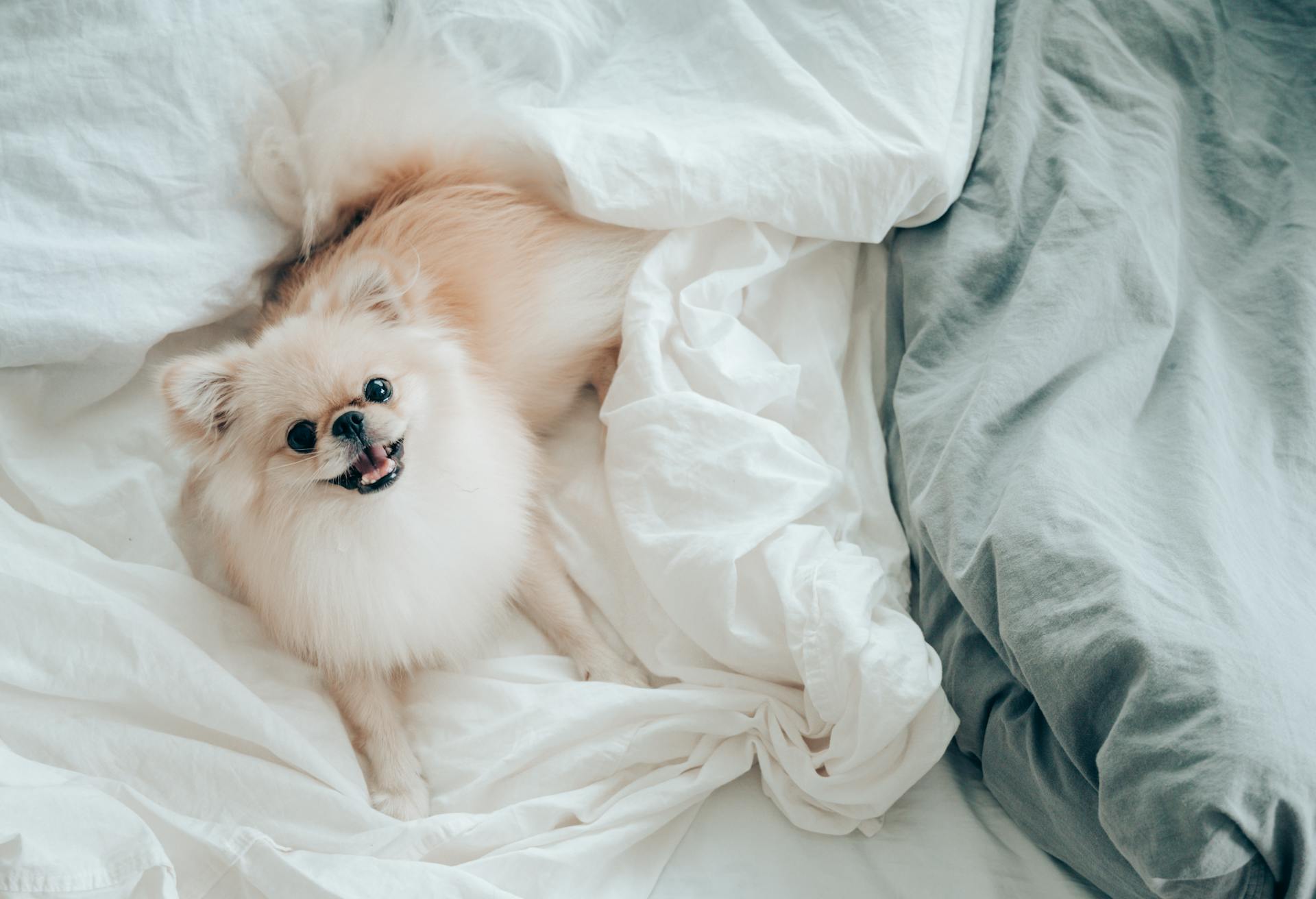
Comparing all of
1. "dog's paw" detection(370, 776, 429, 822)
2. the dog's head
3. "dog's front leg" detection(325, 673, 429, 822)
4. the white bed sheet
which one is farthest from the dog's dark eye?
the white bed sheet

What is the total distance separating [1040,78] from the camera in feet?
5.15

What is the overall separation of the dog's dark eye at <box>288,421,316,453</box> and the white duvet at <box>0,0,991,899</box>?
33 cm

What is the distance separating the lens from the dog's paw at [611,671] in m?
1.38

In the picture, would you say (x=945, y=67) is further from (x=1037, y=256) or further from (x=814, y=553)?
(x=814, y=553)

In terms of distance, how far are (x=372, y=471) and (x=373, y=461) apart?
0.01 metres

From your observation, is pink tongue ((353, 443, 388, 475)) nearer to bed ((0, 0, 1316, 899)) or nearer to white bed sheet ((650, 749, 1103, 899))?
bed ((0, 0, 1316, 899))

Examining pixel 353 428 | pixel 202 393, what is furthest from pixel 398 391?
pixel 202 393

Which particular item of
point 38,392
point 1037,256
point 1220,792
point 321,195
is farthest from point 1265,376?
point 38,392

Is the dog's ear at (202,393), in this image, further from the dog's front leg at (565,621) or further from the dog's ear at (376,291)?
the dog's front leg at (565,621)

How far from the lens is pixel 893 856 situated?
122 centimetres

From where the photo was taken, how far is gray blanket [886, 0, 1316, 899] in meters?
0.94

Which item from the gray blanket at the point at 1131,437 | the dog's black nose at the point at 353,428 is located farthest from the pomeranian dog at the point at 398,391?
the gray blanket at the point at 1131,437

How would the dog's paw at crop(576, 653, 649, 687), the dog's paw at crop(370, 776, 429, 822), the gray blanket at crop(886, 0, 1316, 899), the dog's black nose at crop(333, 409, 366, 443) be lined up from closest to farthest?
the gray blanket at crop(886, 0, 1316, 899) → the dog's black nose at crop(333, 409, 366, 443) → the dog's paw at crop(370, 776, 429, 822) → the dog's paw at crop(576, 653, 649, 687)

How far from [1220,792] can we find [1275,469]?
477mm
